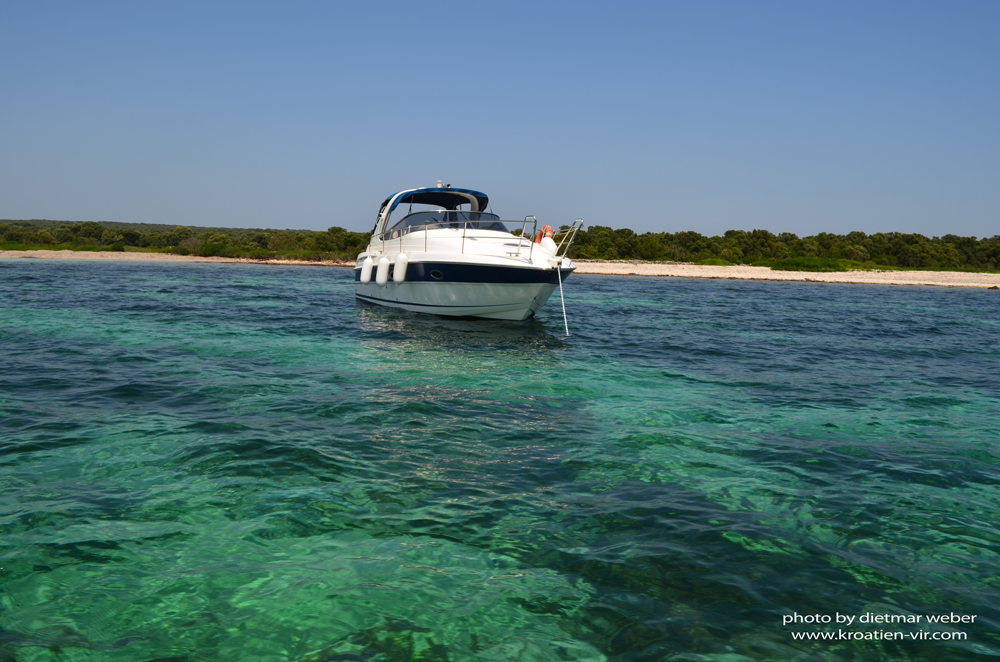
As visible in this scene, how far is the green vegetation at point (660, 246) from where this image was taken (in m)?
71.1

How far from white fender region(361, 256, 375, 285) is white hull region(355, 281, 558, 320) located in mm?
2744

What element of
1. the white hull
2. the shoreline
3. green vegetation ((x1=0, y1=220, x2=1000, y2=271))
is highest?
green vegetation ((x1=0, y1=220, x2=1000, y2=271))

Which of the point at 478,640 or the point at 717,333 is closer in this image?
the point at 478,640

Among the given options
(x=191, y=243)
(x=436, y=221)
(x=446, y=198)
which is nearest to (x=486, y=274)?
(x=436, y=221)

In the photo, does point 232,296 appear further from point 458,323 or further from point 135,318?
point 458,323

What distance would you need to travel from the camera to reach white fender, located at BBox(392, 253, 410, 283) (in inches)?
592

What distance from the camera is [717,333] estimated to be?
1507 centimetres

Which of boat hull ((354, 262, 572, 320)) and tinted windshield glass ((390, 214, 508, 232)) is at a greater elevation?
tinted windshield glass ((390, 214, 508, 232))

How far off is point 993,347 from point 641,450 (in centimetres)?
1354

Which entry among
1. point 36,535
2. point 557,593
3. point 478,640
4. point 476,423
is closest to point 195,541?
point 36,535

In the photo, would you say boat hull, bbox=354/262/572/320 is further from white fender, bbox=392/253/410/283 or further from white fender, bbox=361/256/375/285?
white fender, bbox=361/256/375/285

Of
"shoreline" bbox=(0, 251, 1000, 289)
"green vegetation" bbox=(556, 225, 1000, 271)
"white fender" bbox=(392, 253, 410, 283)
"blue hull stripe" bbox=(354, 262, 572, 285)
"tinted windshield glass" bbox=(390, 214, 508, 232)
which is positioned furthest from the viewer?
"green vegetation" bbox=(556, 225, 1000, 271)

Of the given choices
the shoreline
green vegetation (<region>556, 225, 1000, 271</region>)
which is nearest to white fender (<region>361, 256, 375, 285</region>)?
the shoreline

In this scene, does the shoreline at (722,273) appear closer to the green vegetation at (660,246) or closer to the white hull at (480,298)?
the green vegetation at (660,246)
